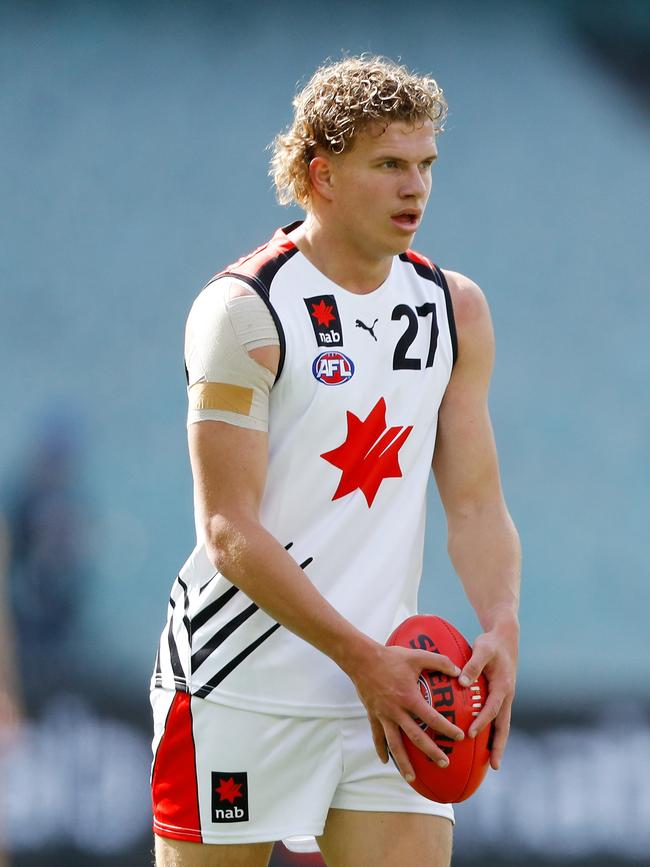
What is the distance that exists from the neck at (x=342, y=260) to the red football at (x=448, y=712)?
2.30 ft

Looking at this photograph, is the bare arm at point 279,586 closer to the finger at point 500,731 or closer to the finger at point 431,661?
the finger at point 431,661

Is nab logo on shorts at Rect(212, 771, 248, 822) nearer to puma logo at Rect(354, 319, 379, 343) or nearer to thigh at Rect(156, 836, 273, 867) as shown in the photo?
thigh at Rect(156, 836, 273, 867)

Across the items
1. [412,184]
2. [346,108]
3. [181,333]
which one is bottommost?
[412,184]

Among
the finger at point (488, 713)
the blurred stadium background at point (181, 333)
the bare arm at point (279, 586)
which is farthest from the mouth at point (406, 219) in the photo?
the blurred stadium background at point (181, 333)

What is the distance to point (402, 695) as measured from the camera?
2535 mm

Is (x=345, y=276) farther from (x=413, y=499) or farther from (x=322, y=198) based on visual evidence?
Result: (x=413, y=499)

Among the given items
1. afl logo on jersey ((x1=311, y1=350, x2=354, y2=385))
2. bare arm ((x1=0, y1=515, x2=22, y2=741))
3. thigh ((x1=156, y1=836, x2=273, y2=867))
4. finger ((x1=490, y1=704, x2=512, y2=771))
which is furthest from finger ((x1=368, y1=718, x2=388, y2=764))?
bare arm ((x1=0, y1=515, x2=22, y2=741))

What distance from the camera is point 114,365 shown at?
5.38 metres

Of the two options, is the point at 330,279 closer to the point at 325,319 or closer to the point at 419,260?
the point at 325,319

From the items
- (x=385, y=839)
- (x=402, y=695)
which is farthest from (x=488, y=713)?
(x=385, y=839)

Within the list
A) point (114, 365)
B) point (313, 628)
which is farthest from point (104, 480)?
point (313, 628)

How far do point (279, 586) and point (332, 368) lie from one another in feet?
1.50

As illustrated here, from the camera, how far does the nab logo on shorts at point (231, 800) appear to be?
2.72 metres

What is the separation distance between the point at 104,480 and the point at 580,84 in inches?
92.2
